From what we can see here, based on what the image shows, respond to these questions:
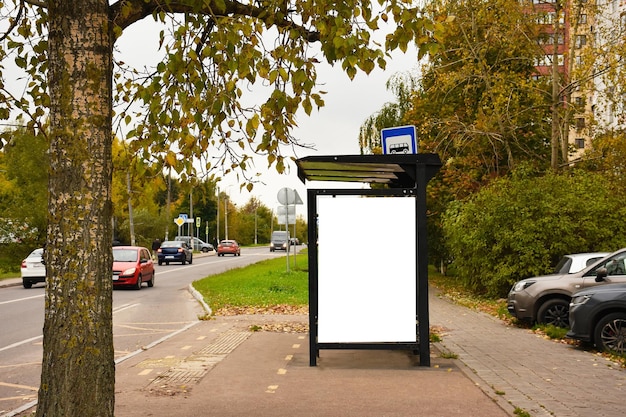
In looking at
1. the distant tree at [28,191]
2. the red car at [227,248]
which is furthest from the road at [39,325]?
the red car at [227,248]

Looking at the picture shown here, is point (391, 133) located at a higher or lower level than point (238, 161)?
higher

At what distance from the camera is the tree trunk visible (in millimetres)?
5316

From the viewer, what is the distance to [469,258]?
23.6m

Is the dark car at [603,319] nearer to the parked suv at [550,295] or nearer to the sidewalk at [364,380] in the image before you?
the sidewalk at [364,380]

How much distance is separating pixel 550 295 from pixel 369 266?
242 inches

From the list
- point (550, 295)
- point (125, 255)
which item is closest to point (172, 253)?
point (125, 255)

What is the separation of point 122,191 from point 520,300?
1029cm

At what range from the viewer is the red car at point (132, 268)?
89.4 feet

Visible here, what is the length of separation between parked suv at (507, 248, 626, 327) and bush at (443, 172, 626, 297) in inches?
204

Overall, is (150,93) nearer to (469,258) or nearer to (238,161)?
(238,161)

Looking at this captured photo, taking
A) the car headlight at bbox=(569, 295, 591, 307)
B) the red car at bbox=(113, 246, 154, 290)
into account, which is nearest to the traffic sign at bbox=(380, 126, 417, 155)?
the car headlight at bbox=(569, 295, 591, 307)

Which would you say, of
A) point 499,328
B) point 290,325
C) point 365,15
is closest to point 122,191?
point 365,15

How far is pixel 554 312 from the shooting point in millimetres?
15062

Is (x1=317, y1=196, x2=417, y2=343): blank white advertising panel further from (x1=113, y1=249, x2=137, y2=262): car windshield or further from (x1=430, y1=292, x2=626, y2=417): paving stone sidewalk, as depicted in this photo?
(x1=113, y1=249, x2=137, y2=262): car windshield
